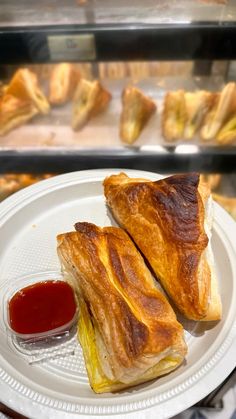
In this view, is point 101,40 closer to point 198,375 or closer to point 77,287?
point 77,287

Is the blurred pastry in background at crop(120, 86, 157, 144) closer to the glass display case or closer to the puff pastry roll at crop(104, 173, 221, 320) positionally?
the glass display case

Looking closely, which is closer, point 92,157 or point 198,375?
point 198,375

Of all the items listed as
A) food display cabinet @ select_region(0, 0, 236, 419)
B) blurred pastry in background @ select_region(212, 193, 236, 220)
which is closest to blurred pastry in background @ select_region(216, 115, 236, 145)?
food display cabinet @ select_region(0, 0, 236, 419)

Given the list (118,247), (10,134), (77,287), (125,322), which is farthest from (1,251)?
(10,134)

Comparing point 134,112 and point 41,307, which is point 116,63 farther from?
point 41,307

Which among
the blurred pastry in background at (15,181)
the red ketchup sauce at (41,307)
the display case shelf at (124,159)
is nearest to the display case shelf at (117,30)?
the display case shelf at (124,159)

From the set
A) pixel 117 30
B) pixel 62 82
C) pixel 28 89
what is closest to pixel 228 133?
pixel 117 30
